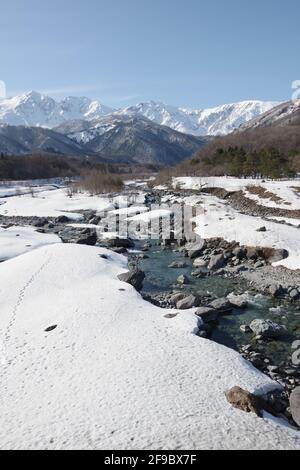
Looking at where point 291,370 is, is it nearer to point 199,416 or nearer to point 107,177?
point 199,416

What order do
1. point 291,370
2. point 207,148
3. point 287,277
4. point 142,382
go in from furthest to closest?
point 207,148 < point 287,277 < point 291,370 < point 142,382

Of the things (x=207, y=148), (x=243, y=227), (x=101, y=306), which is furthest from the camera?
(x=207, y=148)

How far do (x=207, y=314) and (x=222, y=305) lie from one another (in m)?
1.87

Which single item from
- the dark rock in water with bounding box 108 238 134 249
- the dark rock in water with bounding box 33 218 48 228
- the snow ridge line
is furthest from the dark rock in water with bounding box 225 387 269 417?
the dark rock in water with bounding box 33 218 48 228

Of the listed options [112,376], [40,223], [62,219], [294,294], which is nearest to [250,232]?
[294,294]

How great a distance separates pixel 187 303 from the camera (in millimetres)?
19766

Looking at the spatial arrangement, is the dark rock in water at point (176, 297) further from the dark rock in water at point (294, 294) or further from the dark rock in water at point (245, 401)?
the dark rock in water at point (245, 401)

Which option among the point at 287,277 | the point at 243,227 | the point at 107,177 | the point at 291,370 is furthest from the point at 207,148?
the point at 291,370

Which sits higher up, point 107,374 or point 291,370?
point 107,374

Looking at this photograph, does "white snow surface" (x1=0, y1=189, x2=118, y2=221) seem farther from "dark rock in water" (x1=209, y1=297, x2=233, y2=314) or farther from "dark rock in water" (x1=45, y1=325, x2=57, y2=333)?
"dark rock in water" (x1=45, y1=325, x2=57, y2=333)

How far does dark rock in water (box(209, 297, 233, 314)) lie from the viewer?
1989 cm

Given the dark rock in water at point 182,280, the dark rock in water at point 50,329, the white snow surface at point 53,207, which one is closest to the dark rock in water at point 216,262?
the dark rock in water at point 182,280

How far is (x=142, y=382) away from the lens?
11.8 metres
